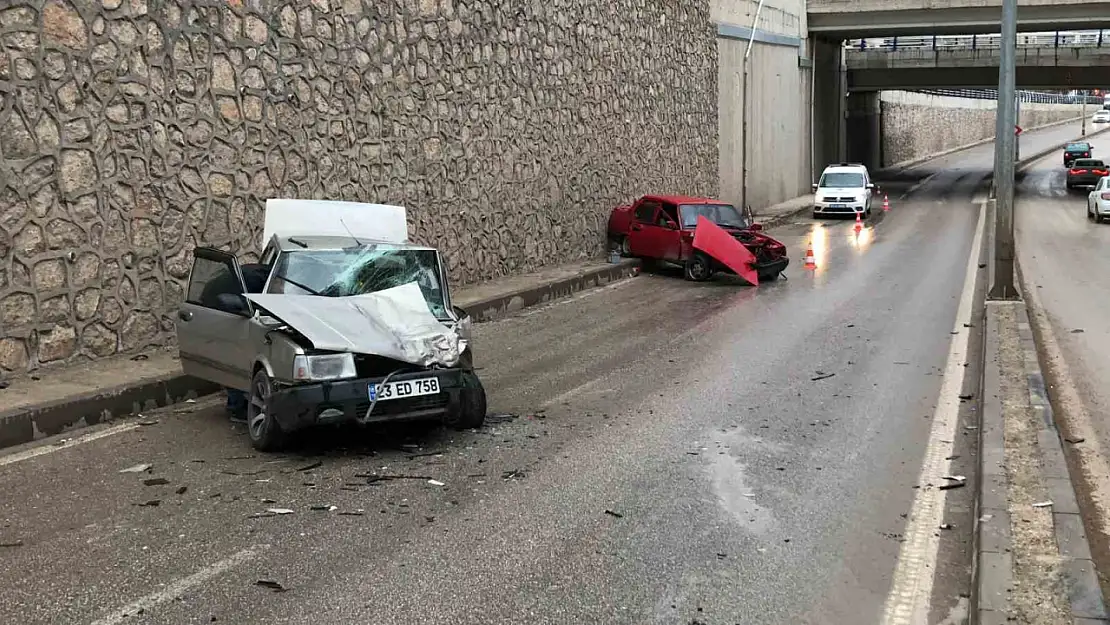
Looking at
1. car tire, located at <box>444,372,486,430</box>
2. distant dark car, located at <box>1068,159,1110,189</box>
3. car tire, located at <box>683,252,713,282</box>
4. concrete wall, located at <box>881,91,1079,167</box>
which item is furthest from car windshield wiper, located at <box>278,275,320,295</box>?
concrete wall, located at <box>881,91,1079,167</box>

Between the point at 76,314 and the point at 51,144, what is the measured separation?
1.68 meters

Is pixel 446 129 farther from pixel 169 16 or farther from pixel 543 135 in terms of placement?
pixel 169 16

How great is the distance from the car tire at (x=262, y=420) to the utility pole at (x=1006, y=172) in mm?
11002

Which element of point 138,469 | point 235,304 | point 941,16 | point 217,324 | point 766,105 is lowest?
point 138,469

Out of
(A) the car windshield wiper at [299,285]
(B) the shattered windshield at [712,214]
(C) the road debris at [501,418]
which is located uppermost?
(A) the car windshield wiper at [299,285]

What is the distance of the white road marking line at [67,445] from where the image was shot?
7.37m

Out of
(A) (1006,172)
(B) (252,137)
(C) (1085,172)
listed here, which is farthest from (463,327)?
(C) (1085,172)

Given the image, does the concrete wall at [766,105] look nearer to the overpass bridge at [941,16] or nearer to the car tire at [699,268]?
the overpass bridge at [941,16]

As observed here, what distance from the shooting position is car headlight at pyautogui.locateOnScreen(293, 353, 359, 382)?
705 cm

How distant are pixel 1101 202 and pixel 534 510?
31.8 metres

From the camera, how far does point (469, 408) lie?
25.2 ft

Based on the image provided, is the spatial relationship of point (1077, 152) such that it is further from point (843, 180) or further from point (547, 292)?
point (547, 292)

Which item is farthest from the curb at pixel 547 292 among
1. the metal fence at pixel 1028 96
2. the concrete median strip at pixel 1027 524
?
the metal fence at pixel 1028 96

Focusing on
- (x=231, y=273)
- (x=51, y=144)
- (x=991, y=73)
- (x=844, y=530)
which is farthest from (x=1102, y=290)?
(x=991, y=73)
